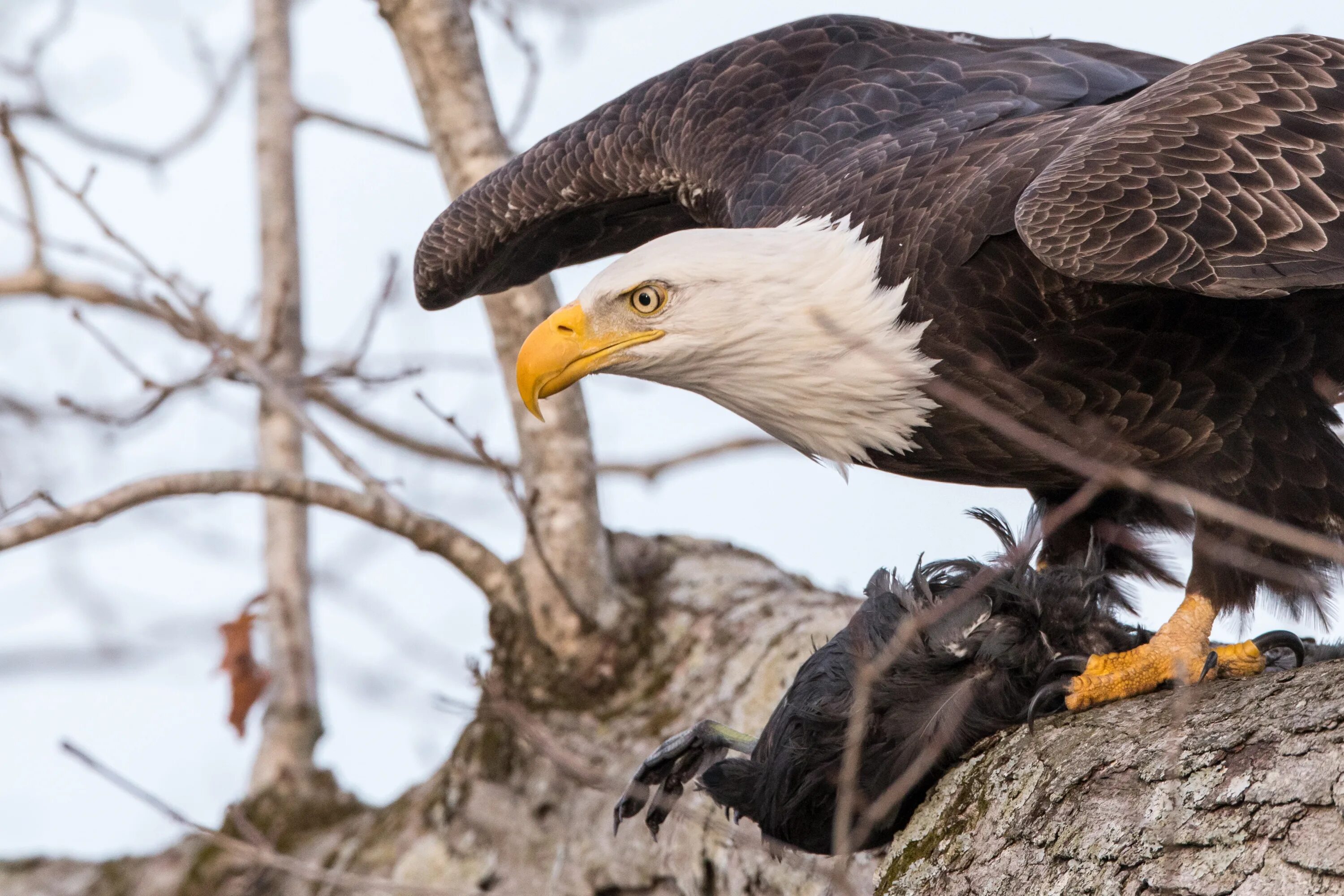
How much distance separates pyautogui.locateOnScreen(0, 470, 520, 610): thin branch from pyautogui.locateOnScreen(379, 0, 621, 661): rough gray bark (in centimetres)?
14

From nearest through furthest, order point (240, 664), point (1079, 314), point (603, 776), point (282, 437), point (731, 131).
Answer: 1. point (1079, 314)
2. point (603, 776)
3. point (731, 131)
4. point (240, 664)
5. point (282, 437)

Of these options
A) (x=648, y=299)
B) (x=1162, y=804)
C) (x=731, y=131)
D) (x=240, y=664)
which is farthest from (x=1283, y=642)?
(x=240, y=664)

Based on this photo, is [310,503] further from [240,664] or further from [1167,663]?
[1167,663]

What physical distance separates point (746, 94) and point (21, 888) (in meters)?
3.52

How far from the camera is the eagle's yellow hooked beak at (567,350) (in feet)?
9.92

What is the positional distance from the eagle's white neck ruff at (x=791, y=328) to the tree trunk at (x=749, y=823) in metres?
0.74

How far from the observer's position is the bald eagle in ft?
8.48

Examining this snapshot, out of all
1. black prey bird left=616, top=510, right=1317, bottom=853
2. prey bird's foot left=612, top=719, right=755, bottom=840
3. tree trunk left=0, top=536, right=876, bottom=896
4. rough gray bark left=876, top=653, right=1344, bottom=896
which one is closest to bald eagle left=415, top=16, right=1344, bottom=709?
black prey bird left=616, top=510, right=1317, bottom=853

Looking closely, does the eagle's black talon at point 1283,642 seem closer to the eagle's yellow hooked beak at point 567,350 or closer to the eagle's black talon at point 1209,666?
the eagle's black talon at point 1209,666

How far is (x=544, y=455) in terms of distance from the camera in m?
4.20

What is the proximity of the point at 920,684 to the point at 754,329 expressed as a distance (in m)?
0.81

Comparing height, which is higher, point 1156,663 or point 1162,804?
point 1156,663

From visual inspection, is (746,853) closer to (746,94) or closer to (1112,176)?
(1112,176)

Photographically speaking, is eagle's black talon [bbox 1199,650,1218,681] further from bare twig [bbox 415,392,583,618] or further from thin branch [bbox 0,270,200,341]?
thin branch [bbox 0,270,200,341]
